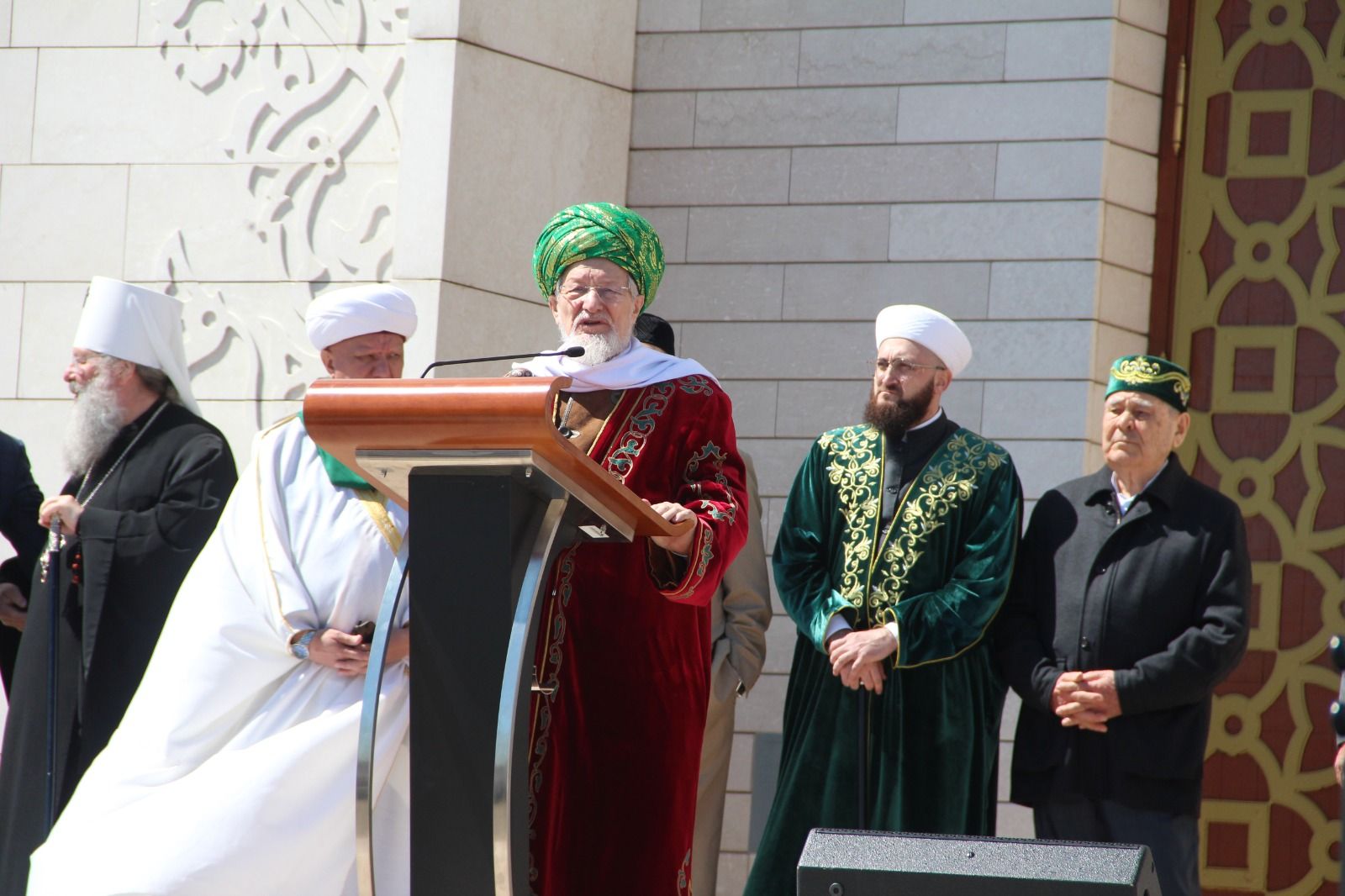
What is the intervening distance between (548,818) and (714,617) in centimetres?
235

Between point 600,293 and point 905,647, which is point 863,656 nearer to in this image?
point 905,647

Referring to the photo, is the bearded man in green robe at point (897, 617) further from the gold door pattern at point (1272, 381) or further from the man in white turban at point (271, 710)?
the gold door pattern at point (1272, 381)

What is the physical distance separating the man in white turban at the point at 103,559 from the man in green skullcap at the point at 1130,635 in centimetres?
245

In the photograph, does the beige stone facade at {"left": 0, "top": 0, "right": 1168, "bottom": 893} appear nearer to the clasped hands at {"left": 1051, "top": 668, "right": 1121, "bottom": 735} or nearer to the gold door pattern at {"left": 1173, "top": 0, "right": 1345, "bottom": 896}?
the gold door pattern at {"left": 1173, "top": 0, "right": 1345, "bottom": 896}

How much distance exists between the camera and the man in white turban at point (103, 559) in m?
5.41

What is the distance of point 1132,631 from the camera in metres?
5.11

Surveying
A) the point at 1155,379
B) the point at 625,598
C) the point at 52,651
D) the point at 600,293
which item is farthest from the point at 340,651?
the point at 1155,379

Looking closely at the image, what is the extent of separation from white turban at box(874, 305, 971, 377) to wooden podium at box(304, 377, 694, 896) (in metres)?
2.72

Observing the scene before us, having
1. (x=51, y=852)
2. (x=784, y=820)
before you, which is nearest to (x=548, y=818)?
(x=51, y=852)

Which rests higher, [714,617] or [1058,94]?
[1058,94]

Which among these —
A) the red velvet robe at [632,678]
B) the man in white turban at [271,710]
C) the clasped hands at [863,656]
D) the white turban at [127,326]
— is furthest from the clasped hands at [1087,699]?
the white turban at [127,326]

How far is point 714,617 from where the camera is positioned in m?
5.92

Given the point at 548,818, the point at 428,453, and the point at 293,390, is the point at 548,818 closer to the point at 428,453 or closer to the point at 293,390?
the point at 428,453

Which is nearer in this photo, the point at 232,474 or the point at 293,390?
the point at 232,474
